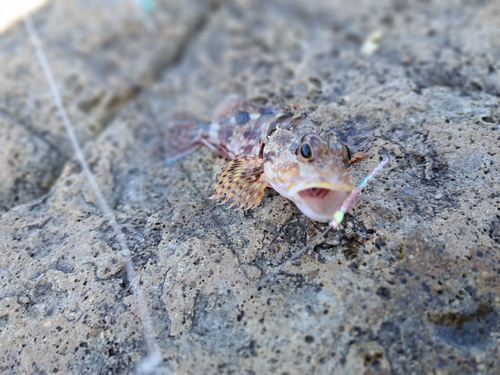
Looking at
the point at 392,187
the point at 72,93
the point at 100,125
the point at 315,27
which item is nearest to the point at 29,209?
the point at 100,125

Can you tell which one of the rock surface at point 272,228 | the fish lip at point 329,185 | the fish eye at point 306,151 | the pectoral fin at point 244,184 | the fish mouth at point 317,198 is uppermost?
the fish eye at point 306,151

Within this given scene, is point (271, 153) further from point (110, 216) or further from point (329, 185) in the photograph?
point (110, 216)

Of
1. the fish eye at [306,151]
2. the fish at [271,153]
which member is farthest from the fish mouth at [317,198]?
the fish eye at [306,151]

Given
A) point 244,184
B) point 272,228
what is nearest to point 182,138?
point 244,184

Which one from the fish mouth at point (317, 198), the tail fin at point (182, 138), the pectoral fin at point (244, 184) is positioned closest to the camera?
the fish mouth at point (317, 198)

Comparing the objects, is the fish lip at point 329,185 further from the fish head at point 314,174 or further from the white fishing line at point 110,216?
the white fishing line at point 110,216

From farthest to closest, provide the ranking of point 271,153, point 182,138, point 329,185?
1. point 182,138
2. point 271,153
3. point 329,185

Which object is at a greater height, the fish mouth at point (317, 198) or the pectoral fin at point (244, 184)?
the fish mouth at point (317, 198)

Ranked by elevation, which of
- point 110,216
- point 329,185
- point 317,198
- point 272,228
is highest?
point 329,185
